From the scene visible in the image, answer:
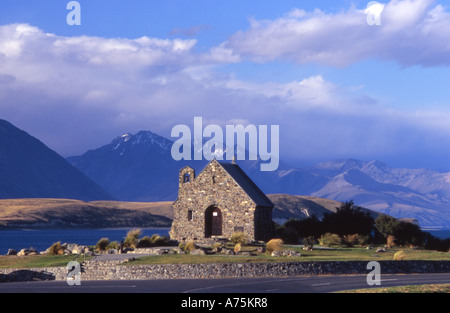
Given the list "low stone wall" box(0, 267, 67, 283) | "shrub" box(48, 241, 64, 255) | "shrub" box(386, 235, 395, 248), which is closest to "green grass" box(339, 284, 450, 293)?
"low stone wall" box(0, 267, 67, 283)

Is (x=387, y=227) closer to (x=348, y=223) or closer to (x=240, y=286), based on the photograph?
(x=348, y=223)

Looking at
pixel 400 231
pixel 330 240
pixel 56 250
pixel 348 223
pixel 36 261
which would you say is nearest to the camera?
pixel 36 261

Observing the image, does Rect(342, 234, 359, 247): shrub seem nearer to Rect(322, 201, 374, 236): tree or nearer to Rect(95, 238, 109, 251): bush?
Rect(322, 201, 374, 236): tree

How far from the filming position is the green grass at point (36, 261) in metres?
47.5

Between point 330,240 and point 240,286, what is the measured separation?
3153 cm

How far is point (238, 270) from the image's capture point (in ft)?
131

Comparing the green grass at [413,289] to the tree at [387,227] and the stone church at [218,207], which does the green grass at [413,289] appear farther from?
the tree at [387,227]

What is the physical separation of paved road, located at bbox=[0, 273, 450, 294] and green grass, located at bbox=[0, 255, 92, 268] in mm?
12511

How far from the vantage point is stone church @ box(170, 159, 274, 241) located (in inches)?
2451

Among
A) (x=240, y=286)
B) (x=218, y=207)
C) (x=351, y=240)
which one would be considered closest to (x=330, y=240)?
(x=351, y=240)

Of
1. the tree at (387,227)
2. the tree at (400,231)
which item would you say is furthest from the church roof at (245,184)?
the tree at (400,231)

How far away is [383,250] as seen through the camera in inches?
2224

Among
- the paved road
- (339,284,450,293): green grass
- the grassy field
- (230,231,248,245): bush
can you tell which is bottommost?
the paved road
